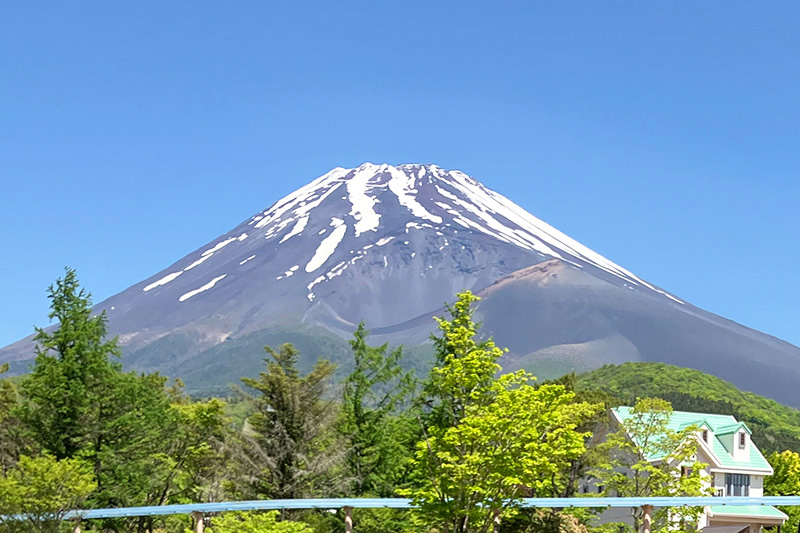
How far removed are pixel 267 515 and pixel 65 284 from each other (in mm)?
18211

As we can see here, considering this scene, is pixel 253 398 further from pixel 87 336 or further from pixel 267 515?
pixel 267 515

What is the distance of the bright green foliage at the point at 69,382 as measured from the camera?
3950 cm

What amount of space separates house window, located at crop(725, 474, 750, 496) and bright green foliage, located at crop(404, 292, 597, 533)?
26.4m

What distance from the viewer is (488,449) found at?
25.9 meters

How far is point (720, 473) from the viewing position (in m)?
50.8

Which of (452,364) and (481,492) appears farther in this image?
(452,364)

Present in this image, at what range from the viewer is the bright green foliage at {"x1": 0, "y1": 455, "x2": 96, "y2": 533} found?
2850cm

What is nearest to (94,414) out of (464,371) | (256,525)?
(256,525)

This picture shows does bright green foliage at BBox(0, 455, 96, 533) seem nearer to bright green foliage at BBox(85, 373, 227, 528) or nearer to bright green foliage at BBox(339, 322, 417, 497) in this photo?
bright green foliage at BBox(85, 373, 227, 528)

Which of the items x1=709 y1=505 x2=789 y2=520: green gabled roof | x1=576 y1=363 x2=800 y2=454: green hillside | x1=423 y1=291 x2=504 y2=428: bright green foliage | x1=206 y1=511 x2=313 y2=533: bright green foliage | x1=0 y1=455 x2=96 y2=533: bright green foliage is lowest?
x1=709 y1=505 x2=789 y2=520: green gabled roof

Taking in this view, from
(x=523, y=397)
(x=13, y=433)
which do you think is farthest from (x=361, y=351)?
(x=523, y=397)

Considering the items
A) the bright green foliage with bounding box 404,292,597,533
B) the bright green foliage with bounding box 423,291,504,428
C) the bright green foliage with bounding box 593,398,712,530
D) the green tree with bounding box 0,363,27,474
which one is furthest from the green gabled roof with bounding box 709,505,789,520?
the green tree with bounding box 0,363,27,474

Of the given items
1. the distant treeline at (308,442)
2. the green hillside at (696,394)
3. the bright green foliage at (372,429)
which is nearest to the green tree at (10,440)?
the distant treeline at (308,442)

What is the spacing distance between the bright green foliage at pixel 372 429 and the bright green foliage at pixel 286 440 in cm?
313
